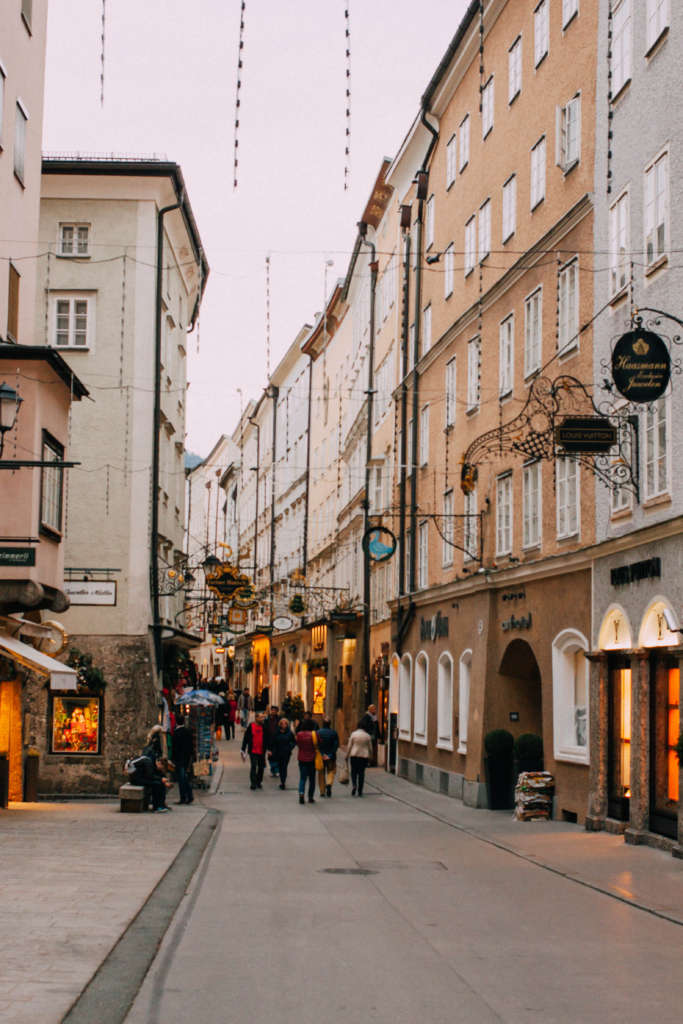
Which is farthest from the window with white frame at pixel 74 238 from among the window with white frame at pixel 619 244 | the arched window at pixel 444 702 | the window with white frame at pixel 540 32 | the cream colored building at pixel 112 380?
the window with white frame at pixel 619 244

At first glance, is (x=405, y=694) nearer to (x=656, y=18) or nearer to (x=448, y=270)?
(x=448, y=270)

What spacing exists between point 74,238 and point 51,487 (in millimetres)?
11087

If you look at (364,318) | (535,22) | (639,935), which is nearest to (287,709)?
(364,318)

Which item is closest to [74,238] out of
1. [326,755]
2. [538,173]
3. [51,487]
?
[51,487]

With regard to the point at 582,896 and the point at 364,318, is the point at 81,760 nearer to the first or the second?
the point at 582,896

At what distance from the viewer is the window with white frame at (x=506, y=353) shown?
28.8 meters

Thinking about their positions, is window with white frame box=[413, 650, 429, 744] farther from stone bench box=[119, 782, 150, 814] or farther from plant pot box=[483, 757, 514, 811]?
stone bench box=[119, 782, 150, 814]

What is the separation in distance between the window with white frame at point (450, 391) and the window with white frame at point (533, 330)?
6.25m

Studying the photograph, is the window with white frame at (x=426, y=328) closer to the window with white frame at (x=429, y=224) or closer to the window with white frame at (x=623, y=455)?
the window with white frame at (x=429, y=224)

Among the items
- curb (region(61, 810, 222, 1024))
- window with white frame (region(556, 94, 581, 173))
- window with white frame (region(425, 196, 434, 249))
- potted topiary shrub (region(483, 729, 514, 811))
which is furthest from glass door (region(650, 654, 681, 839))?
window with white frame (region(425, 196, 434, 249))

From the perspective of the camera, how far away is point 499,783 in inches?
1097

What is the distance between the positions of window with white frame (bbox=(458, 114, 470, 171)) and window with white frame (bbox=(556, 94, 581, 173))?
8.21m

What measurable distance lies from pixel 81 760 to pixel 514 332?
549 inches

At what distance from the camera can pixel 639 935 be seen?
39.7 feet
